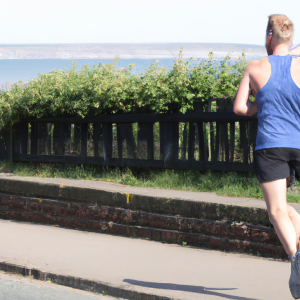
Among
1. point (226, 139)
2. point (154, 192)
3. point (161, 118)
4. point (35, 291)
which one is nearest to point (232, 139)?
point (226, 139)

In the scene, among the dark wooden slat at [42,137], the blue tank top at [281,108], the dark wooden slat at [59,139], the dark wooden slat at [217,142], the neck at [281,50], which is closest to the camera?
the blue tank top at [281,108]

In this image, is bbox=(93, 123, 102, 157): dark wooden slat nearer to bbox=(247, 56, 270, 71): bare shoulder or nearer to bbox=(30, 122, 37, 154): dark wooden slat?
bbox=(30, 122, 37, 154): dark wooden slat

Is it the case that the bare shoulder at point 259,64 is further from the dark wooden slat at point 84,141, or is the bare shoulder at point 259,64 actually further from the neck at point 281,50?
the dark wooden slat at point 84,141

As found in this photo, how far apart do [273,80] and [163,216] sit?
2.91 m

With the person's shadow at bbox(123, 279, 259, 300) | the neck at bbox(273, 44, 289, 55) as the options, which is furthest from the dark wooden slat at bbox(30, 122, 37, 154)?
the neck at bbox(273, 44, 289, 55)

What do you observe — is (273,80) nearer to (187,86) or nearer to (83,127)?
(187,86)

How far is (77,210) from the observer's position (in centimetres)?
605

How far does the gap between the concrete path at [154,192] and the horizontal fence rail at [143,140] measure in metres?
0.48

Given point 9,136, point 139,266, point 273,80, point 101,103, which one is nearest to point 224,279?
point 139,266

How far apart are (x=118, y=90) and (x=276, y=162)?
12.7 ft

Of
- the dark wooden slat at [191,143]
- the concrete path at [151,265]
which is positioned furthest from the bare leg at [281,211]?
the dark wooden slat at [191,143]

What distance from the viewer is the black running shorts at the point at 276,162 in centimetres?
272

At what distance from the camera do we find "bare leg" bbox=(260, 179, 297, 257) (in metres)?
2.73
